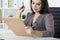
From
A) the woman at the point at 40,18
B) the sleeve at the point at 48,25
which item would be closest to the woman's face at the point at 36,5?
the woman at the point at 40,18

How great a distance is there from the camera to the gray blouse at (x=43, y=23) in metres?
1.16

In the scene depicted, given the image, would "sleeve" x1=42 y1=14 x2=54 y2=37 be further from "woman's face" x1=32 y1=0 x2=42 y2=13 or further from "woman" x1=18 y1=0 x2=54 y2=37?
"woman's face" x1=32 y1=0 x2=42 y2=13

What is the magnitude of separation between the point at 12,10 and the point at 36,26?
13.5 inches

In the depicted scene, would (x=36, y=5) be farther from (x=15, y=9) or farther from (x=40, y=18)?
(x=15, y=9)

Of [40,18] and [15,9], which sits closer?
[40,18]

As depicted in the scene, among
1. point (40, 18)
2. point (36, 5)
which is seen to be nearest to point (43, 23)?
point (40, 18)

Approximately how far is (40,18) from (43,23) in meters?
0.06

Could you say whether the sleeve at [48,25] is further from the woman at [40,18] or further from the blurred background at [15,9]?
the blurred background at [15,9]

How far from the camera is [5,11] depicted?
1.41 m

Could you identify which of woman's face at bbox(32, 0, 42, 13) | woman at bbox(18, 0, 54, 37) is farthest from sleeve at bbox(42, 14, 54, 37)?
woman's face at bbox(32, 0, 42, 13)

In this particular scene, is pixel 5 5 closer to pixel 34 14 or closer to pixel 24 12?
pixel 24 12

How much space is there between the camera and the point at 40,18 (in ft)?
4.01

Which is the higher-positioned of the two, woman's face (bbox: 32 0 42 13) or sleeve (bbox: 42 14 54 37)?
woman's face (bbox: 32 0 42 13)

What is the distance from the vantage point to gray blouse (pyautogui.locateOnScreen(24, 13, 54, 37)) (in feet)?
3.79
